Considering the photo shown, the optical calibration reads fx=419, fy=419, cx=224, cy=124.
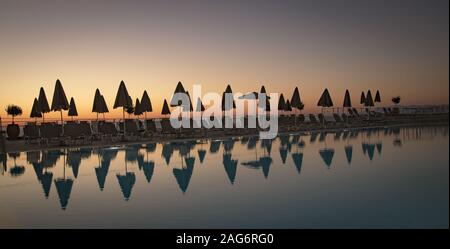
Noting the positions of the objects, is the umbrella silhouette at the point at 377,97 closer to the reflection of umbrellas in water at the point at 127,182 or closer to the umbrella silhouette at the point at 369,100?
the umbrella silhouette at the point at 369,100

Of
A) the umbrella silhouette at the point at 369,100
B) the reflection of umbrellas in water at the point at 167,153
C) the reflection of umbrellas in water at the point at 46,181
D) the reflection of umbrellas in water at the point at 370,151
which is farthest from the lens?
the umbrella silhouette at the point at 369,100

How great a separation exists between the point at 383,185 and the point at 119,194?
4.16 meters

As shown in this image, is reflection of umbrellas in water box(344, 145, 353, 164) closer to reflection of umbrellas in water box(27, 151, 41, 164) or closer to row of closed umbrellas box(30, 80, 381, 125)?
row of closed umbrellas box(30, 80, 381, 125)

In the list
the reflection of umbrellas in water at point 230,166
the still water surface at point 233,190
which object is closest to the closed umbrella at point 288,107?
the still water surface at point 233,190

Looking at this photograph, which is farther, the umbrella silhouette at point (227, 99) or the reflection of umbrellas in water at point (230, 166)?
the umbrella silhouette at point (227, 99)

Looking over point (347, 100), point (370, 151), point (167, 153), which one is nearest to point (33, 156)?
point (167, 153)

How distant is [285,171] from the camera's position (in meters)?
8.46

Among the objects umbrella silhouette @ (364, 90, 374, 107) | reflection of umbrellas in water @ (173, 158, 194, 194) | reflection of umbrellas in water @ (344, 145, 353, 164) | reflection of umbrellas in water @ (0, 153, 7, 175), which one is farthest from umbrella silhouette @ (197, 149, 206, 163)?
umbrella silhouette @ (364, 90, 374, 107)

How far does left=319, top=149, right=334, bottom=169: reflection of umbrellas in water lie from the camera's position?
31.2 ft

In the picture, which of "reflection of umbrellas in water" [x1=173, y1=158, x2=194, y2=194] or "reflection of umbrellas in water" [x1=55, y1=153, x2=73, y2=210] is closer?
"reflection of umbrellas in water" [x1=55, y1=153, x2=73, y2=210]

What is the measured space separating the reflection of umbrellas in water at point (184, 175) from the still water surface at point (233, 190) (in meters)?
0.02

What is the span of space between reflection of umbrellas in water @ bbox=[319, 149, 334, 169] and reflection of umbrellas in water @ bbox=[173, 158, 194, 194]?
295 cm

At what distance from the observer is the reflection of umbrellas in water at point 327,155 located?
9.52m

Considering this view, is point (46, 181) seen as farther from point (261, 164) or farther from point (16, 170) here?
point (261, 164)
